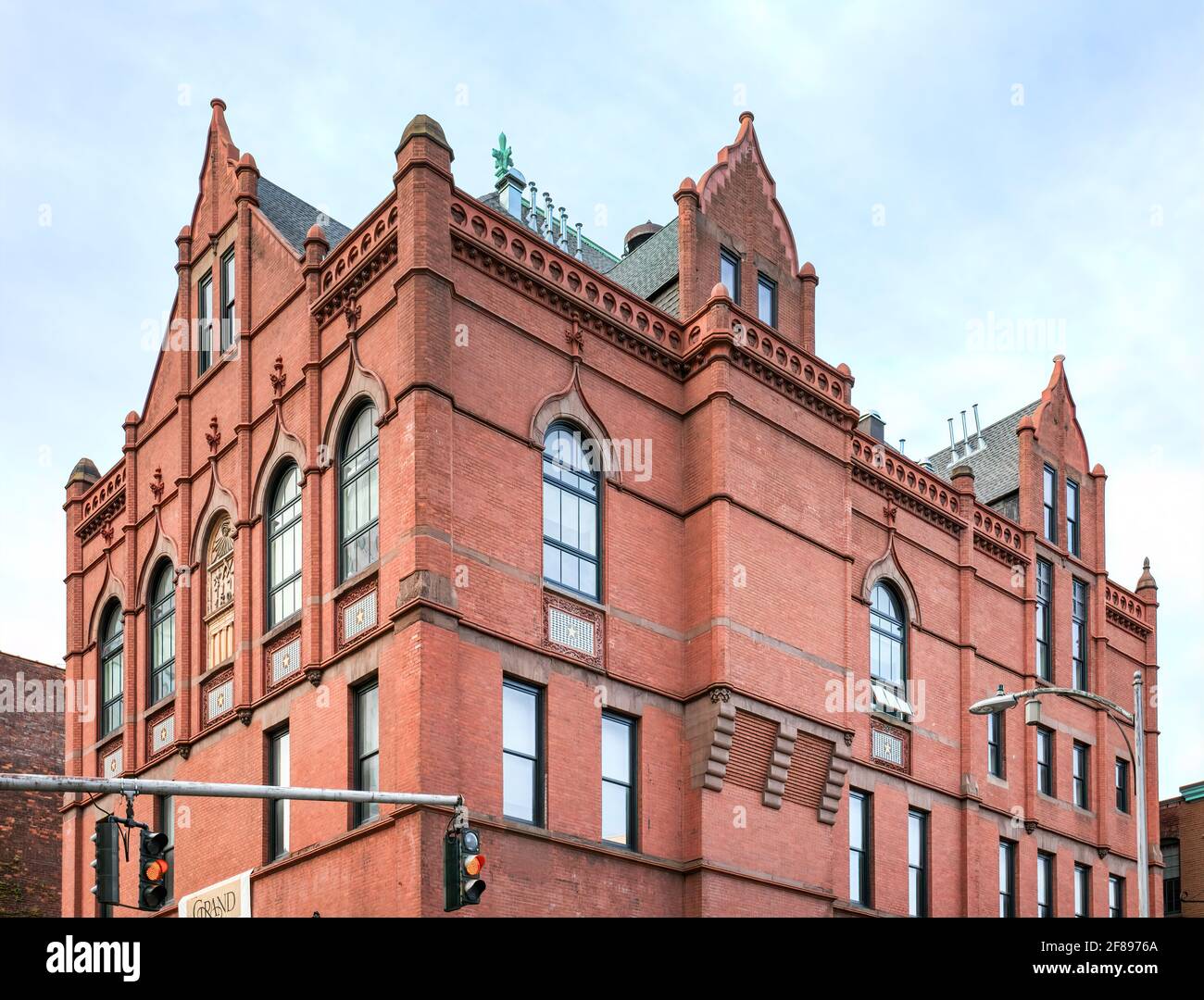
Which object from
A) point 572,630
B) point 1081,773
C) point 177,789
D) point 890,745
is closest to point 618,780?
point 572,630

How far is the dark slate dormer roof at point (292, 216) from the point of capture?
34.0m

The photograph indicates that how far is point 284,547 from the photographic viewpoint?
99.4 feet

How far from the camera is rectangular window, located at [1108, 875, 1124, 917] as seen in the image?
40.4 meters

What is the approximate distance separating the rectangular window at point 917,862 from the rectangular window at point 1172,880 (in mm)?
20642

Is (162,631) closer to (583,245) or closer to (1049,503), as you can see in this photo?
(583,245)

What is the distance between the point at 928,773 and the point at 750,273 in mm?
11194

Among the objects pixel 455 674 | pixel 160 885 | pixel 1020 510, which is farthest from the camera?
pixel 1020 510

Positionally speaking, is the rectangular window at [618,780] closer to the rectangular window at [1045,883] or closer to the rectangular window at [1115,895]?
the rectangular window at [1045,883]

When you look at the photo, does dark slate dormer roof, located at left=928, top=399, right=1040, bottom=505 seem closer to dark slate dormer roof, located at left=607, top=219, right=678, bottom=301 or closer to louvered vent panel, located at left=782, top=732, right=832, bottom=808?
dark slate dormer roof, located at left=607, top=219, right=678, bottom=301

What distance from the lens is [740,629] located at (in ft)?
98.5

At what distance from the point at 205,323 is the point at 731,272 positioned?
11004mm

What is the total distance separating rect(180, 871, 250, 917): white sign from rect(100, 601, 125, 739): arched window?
6.77 m
